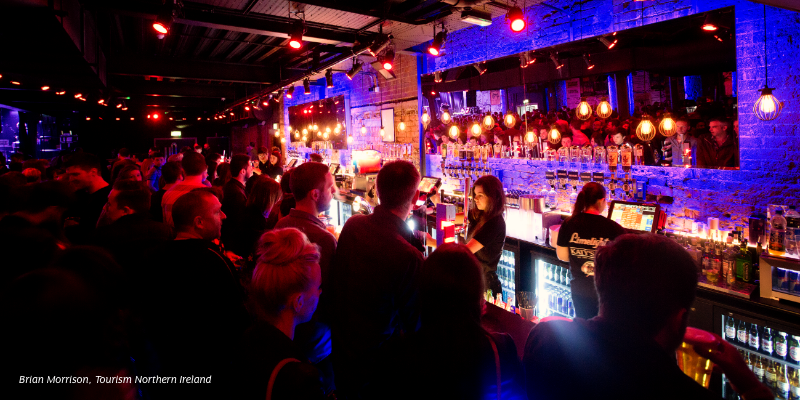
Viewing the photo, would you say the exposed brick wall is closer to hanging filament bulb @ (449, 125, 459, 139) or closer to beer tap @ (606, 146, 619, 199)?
hanging filament bulb @ (449, 125, 459, 139)

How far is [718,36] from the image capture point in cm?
394

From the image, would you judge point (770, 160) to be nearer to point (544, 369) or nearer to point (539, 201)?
point (539, 201)

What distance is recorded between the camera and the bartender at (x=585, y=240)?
10.6 feet

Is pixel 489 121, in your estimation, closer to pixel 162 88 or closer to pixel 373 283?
pixel 373 283

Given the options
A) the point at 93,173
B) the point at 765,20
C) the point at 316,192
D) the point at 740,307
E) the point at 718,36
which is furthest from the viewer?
the point at 93,173

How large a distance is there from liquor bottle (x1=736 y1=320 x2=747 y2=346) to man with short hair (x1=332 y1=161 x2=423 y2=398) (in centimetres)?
271

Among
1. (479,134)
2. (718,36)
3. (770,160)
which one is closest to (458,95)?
(479,134)

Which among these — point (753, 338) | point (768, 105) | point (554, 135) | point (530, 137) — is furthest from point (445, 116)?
point (753, 338)

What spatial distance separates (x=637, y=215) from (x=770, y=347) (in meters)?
1.37

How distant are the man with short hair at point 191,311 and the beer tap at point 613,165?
4217 millimetres

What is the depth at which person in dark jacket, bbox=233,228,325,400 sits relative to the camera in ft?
4.26

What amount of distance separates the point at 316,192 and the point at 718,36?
403cm

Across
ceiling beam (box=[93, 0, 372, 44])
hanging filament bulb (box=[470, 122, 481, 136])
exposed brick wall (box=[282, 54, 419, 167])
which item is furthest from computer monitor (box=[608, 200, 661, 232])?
ceiling beam (box=[93, 0, 372, 44])

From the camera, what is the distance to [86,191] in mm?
4578
